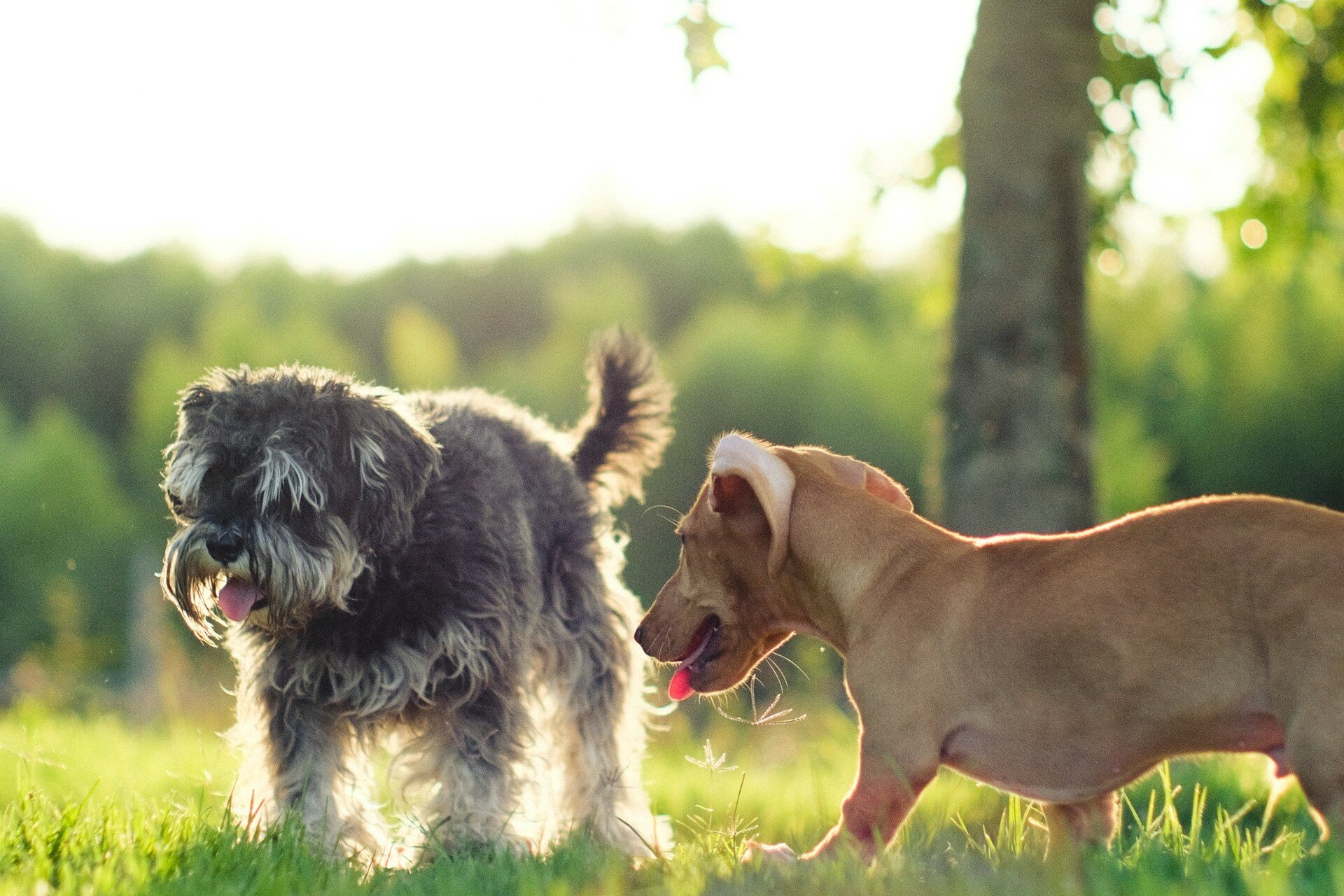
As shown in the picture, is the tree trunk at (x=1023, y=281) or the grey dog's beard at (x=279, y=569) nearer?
the grey dog's beard at (x=279, y=569)

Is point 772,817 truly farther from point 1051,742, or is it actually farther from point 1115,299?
point 1115,299

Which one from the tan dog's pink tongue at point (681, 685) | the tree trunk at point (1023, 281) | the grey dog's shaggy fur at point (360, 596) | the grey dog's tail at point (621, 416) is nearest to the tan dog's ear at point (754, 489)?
the tan dog's pink tongue at point (681, 685)

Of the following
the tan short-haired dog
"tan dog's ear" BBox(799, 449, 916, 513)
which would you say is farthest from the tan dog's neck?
"tan dog's ear" BBox(799, 449, 916, 513)

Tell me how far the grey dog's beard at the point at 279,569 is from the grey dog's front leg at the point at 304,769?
1.42ft

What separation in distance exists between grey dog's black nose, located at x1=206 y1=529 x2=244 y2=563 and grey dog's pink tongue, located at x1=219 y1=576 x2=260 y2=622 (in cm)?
10

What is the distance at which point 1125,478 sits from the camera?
19375 millimetres

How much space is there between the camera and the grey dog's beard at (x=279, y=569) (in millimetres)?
4352

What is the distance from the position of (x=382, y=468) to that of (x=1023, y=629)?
2.28m

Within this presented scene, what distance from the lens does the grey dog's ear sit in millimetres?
4605

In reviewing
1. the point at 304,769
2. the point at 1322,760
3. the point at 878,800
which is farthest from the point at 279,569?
the point at 1322,760

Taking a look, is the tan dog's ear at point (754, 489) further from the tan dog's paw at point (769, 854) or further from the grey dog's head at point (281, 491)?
the grey dog's head at point (281, 491)

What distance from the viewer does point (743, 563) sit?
3992 mm

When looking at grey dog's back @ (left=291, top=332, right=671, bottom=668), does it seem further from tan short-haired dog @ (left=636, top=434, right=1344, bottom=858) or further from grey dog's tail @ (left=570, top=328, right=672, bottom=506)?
tan short-haired dog @ (left=636, top=434, right=1344, bottom=858)

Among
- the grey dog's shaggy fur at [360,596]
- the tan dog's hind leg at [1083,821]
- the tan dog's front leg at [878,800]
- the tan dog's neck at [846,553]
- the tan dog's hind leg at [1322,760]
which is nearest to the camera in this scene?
the tan dog's hind leg at [1322,760]
